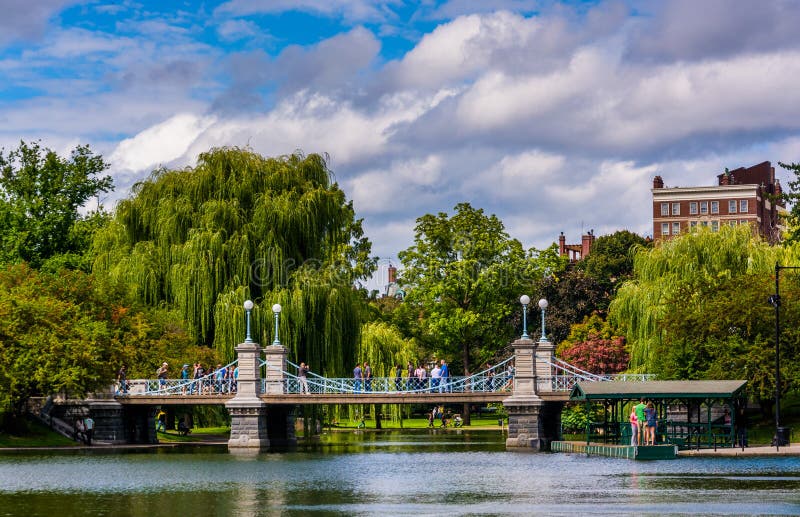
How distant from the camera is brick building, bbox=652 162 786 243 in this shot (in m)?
141

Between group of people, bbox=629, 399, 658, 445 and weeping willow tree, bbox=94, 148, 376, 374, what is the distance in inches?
664

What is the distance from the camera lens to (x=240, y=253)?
2376 inches

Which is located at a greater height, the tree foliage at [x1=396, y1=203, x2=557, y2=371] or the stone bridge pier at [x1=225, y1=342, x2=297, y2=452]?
the tree foliage at [x1=396, y1=203, x2=557, y2=371]

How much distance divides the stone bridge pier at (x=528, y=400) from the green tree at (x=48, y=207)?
98.4 feet

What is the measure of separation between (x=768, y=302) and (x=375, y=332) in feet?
85.8

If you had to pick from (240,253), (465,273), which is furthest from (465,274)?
(240,253)

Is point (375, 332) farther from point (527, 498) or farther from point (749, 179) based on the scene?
point (749, 179)

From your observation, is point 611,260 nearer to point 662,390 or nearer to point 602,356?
point 602,356

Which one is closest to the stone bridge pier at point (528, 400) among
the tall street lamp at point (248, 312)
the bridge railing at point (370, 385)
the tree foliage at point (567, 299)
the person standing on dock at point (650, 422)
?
the bridge railing at point (370, 385)

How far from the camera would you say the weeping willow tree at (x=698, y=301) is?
55656 millimetres

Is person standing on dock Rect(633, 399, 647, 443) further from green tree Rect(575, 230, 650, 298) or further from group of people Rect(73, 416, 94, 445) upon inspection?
green tree Rect(575, 230, 650, 298)

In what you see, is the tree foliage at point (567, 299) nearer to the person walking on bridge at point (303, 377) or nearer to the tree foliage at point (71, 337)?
the tree foliage at point (71, 337)

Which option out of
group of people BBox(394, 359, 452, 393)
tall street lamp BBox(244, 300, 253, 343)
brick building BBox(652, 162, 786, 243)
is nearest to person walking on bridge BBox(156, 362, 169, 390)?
tall street lamp BBox(244, 300, 253, 343)

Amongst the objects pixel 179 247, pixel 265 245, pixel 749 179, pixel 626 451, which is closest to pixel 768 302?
pixel 626 451
